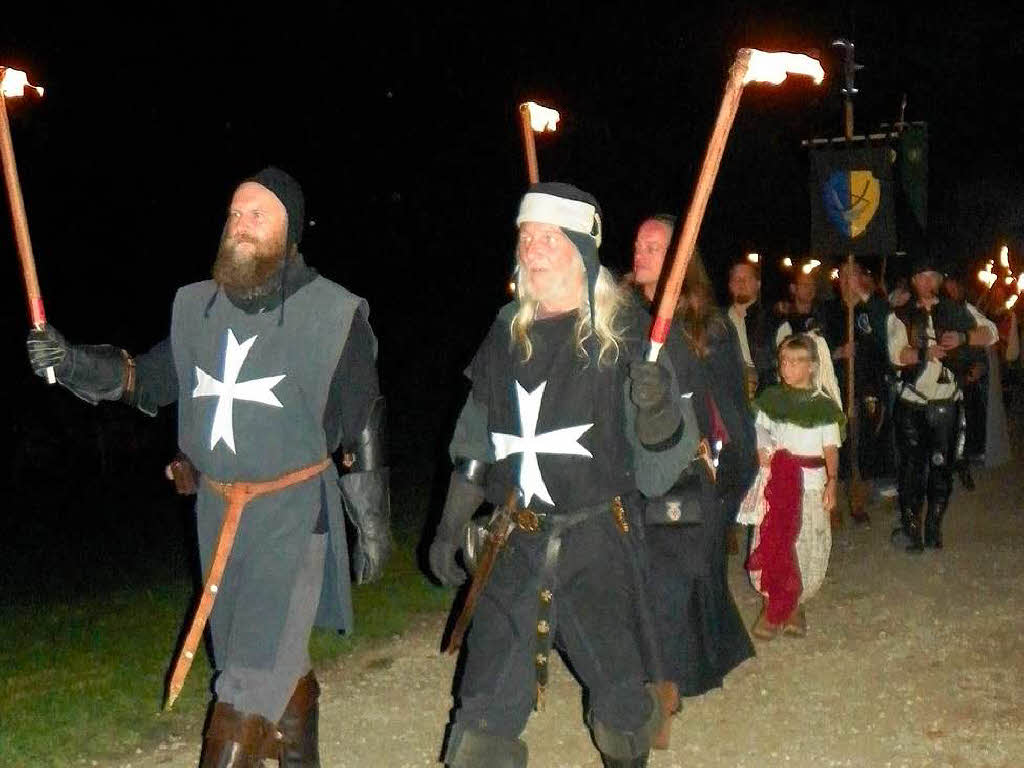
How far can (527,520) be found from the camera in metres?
3.87

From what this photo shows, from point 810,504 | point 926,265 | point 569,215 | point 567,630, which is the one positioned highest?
point 569,215

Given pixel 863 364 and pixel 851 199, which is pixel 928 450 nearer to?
pixel 863 364

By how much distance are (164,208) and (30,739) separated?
1334 cm

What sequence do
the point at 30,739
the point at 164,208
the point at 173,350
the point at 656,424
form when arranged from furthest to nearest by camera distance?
the point at 164,208
the point at 30,739
the point at 173,350
the point at 656,424

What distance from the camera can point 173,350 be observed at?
426 centimetres

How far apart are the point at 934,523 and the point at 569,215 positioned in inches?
220

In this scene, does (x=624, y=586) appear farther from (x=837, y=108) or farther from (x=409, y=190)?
(x=837, y=108)

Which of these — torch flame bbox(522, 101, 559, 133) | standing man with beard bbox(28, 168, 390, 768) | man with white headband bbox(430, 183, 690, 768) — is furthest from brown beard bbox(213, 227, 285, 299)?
torch flame bbox(522, 101, 559, 133)

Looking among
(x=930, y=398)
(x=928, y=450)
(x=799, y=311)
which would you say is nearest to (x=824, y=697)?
(x=928, y=450)

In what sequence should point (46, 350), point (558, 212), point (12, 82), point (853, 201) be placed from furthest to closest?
point (853, 201), point (12, 82), point (46, 350), point (558, 212)

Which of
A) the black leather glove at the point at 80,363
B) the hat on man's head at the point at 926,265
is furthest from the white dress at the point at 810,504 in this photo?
the black leather glove at the point at 80,363

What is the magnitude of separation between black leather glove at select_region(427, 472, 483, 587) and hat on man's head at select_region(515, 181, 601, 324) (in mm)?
648

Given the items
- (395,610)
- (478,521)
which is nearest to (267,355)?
(478,521)

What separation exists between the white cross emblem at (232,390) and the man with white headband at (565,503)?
2.18 ft
